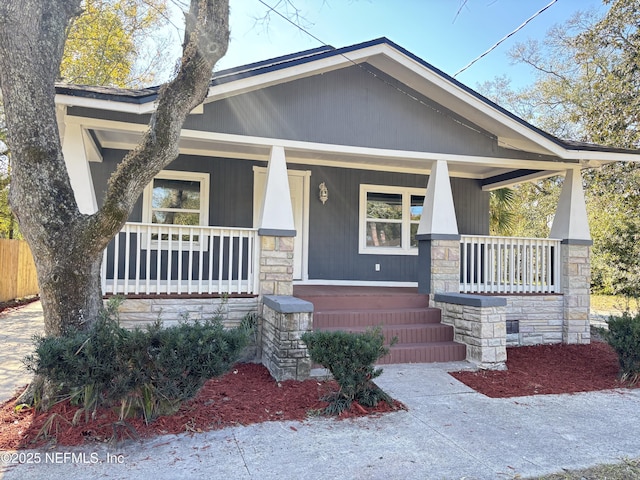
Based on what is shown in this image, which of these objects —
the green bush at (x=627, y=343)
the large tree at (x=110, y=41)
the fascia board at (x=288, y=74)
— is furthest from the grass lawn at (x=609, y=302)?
the large tree at (x=110, y=41)

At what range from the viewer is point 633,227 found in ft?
41.9

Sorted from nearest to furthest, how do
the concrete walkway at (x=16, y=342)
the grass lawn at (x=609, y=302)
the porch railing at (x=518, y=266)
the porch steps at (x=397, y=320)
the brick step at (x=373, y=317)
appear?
the concrete walkway at (x=16, y=342), the porch steps at (x=397, y=320), the brick step at (x=373, y=317), the porch railing at (x=518, y=266), the grass lawn at (x=609, y=302)

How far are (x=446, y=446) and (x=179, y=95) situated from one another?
3.78m

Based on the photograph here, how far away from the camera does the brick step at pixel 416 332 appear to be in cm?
621

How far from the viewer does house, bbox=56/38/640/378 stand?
5.89 meters

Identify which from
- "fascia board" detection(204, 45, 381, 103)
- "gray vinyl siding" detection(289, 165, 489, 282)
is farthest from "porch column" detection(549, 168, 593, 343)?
"fascia board" detection(204, 45, 381, 103)

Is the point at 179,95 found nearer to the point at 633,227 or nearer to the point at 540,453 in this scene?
the point at 540,453

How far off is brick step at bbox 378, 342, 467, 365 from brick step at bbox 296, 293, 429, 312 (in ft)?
2.73

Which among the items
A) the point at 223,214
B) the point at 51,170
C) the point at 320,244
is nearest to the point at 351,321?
the point at 320,244

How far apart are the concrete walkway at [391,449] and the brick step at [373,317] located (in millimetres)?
1851

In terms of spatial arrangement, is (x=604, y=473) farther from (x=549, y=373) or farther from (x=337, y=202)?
(x=337, y=202)

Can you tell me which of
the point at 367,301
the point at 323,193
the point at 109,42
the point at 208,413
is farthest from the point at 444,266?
the point at 109,42

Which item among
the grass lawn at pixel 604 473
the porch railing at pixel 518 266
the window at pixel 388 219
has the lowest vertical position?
the grass lawn at pixel 604 473

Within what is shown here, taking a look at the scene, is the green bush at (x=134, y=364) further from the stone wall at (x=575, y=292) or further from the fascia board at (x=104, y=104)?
the stone wall at (x=575, y=292)
